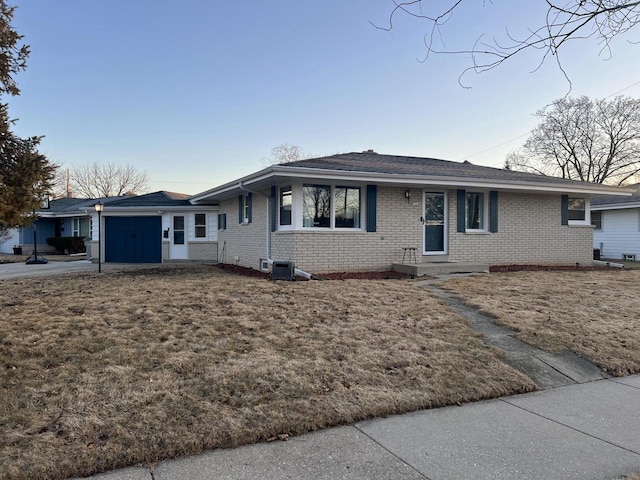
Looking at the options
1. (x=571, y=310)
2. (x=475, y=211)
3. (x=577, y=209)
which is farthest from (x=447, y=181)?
(x=577, y=209)

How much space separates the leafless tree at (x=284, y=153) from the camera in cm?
4759

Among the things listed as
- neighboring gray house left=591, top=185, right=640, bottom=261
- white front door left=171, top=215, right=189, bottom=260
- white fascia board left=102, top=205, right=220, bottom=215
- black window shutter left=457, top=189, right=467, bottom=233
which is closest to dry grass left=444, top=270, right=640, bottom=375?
black window shutter left=457, top=189, right=467, bottom=233

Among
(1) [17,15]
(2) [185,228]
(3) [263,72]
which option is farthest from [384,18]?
(2) [185,228]

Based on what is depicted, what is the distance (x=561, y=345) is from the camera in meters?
5.32

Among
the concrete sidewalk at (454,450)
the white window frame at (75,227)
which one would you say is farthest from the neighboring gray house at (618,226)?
the white window frame at (75,227)

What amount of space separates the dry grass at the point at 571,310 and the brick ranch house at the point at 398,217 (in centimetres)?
242

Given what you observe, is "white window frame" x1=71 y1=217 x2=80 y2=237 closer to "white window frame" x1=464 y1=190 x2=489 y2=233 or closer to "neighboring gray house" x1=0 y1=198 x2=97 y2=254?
"neighboring gray house" x1=0 y1=198 x2=97 y2=254

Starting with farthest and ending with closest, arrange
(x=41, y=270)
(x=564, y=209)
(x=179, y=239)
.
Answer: (x=179, y=239) < (x=41, y=270) < (x=564, y=209)

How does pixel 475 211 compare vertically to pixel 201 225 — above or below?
above

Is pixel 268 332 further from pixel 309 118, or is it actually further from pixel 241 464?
pixel 309 118

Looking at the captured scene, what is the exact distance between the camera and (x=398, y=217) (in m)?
11.7

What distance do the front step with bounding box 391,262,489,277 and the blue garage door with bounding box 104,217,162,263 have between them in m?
11.8

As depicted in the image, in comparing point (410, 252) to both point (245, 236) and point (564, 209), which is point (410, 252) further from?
point (564, 209)

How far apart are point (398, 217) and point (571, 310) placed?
5.53m
